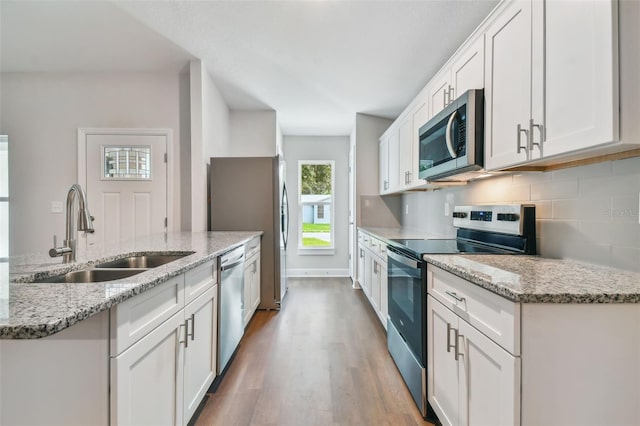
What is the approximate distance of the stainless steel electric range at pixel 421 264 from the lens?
5.48 feet

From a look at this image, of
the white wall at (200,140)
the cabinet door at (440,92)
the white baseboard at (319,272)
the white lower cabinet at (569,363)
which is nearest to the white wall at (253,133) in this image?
the white wall at (200,140)

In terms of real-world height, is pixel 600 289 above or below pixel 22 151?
below

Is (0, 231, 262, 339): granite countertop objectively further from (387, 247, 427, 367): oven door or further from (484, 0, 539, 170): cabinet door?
(484, 0, 539, 170): cabinet door

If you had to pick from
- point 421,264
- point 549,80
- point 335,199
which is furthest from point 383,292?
point 335,199

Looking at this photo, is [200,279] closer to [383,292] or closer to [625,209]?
[383,292]

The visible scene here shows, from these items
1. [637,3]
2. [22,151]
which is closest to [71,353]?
[637,3]

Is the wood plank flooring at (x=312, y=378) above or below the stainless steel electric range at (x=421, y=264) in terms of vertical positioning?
below

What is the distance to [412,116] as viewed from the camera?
296 centimetres

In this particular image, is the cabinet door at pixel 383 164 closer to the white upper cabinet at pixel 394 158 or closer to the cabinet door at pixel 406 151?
the white upper cabinet at pixel 394 158

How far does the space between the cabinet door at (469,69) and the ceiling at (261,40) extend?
1.47 feet

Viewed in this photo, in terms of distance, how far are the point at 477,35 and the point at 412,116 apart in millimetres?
1224

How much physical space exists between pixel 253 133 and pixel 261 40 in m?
1.90

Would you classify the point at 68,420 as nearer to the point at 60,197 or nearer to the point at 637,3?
the point at 637,3

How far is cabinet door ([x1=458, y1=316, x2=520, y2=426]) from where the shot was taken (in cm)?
98
